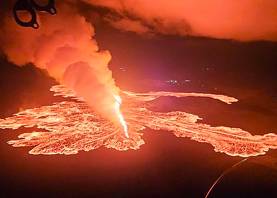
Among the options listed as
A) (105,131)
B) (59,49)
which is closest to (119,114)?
(105,131)

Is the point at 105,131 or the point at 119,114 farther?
the point at 119,114

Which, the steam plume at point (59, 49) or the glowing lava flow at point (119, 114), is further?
the steam plume at point (59, 49)

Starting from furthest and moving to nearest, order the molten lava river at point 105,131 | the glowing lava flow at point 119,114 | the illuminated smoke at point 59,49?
1. the illuminated smoke at point 59,49
2. the glowing lava flow at point 119,114
3. the molten lava river at point 105,131

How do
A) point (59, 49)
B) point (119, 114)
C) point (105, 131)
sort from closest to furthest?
1. point (105, 131)
2. point (119, 114)
3. point (59, 49)

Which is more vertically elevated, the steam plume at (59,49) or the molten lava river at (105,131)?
the steam plume at (59,49)

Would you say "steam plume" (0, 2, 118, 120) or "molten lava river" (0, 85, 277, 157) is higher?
"steam plume" (0, 2, 118, 120)

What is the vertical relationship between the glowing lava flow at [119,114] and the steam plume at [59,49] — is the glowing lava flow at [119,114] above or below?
below

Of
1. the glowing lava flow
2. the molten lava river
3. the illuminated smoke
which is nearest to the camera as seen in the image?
the molten lava river

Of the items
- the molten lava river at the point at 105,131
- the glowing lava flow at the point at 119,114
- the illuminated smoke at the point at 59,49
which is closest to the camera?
the molten lava river at the point at 105,131

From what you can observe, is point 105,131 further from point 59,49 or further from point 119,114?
point 59,49

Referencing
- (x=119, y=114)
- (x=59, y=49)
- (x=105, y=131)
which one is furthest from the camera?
(x=59, y=49)
